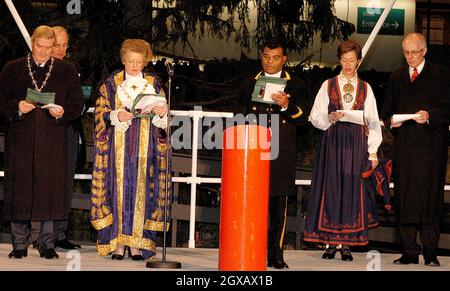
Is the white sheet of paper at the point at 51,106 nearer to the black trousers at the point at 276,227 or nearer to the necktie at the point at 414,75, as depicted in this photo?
the black trousers at the point at 276,227

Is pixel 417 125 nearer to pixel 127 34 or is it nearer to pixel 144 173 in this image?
pixel 144 173

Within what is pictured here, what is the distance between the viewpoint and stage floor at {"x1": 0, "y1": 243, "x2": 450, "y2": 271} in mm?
8016

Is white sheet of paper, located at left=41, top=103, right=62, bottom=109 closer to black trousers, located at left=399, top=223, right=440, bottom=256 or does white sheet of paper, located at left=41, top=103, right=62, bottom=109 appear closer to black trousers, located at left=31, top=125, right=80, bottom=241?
black trousers, located at left=31, top=125, right=80, bottom=241

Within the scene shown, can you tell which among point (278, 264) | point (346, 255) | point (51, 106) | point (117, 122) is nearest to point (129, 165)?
point (117, 122)

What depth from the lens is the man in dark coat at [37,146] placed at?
8.70 metres

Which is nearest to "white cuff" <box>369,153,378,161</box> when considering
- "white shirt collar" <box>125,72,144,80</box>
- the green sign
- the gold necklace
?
the gold necklace

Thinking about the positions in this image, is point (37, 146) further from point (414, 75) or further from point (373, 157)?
point (414, 75)

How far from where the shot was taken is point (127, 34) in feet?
47.4

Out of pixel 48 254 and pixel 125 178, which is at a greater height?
pixel 125 178

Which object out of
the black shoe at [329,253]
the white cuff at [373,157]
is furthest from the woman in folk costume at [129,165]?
the white cuff at [373,157]

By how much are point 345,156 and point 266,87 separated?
110 cm

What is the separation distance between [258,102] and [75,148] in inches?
67.6

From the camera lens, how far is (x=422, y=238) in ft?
30.2

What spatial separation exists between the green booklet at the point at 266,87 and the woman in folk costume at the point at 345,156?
76cm
